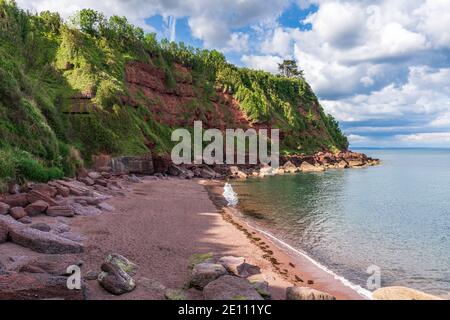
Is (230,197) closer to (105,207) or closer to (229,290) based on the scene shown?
(105,207)

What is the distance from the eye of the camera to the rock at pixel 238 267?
476 inches

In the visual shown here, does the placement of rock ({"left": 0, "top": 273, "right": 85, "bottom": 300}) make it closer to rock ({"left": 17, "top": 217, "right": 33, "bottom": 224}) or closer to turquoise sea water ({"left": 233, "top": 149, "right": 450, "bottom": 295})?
rock ({"left": 17, "top": 217, "right": 33, "bottom": 224})

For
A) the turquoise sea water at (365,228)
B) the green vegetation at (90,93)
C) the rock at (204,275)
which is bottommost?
the turquoise sea water at (365,228)

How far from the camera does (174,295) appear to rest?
31.8 feet

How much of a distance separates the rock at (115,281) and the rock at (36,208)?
8535mm

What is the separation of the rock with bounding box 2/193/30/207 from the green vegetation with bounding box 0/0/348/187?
1.63m

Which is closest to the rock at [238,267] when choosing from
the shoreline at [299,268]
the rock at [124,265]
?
the shoreline at [299,268]

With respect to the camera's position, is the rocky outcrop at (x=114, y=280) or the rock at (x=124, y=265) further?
the rock at (x=124, y=265)

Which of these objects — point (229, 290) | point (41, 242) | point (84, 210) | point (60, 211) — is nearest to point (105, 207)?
point (84, 210)

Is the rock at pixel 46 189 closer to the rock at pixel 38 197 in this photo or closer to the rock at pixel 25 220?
the rock at pixel 38 197

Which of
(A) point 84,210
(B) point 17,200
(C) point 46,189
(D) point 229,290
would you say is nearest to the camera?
(D) point 229,290

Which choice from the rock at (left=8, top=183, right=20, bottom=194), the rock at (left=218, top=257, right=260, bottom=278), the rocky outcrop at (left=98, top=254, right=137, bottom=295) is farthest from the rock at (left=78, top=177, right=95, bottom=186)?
the rocky outcrop at (left=98, top=254, right=137, bottom=295)

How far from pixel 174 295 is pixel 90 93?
44.2m

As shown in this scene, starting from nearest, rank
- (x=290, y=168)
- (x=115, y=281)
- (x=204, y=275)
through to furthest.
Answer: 1. (x=115, y=281)
2. (x=204, y=275)
3. (x=290, y=168)
